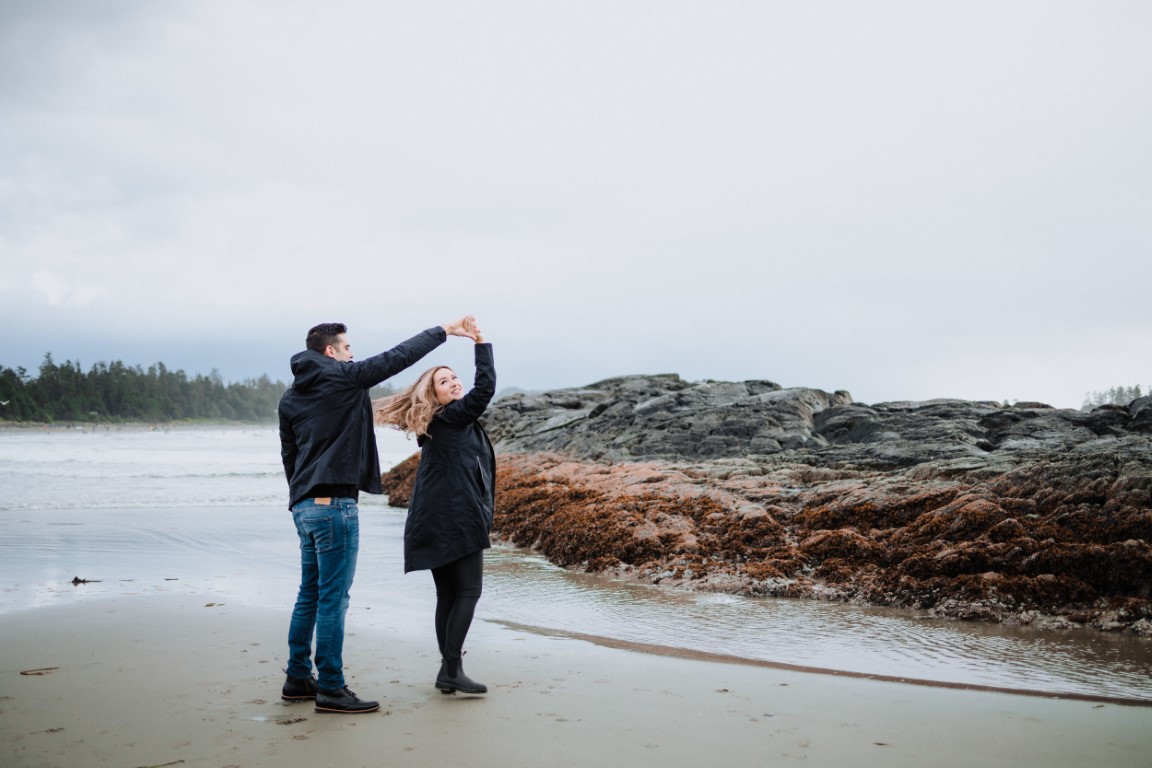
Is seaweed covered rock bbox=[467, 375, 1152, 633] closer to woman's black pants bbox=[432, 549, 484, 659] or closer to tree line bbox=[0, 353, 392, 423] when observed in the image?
woman's black pants bbox=[432, 549, 484, 659]

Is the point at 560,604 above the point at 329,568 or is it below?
below

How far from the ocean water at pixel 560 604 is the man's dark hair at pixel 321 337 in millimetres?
3164

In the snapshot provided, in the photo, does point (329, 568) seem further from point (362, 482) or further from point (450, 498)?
point (450, 498)

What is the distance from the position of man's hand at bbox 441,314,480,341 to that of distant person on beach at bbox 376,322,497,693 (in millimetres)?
41

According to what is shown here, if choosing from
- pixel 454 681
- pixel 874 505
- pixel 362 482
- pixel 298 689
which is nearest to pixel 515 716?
pixel 454 681

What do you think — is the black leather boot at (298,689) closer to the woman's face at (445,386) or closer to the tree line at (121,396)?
the woman's face at (445,386)

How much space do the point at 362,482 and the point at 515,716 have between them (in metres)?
1.57

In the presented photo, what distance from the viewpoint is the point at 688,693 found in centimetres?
491

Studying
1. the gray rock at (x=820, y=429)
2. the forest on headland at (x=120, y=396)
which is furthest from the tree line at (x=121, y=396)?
the gray rock at (x=820, y=429)

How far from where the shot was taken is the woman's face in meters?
5.09

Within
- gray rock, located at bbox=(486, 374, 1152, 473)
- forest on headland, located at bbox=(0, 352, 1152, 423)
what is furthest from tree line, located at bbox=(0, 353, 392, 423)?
gray rock, located at bbox=(486, 374, 1152, 473)

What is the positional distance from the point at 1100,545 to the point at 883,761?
511cm

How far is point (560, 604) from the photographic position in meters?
8.33

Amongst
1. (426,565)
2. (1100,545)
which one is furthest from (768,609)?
(426,565)
